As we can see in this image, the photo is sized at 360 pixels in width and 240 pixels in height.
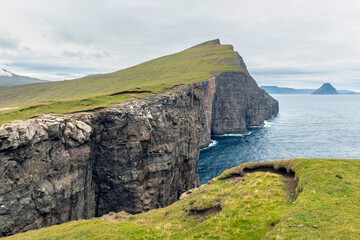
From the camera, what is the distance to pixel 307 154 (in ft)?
330

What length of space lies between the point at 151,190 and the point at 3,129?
35.6m

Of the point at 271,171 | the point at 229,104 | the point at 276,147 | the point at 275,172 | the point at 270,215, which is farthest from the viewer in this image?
the point at 229,104

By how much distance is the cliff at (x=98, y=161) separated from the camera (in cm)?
3609

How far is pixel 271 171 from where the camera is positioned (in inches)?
1465

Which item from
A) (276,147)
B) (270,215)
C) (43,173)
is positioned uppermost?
(270,215)

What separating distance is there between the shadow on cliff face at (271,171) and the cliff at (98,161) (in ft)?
84.2

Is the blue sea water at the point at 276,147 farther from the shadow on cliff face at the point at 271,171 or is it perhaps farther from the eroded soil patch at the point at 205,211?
the eroded soil patch at the point at 205,211

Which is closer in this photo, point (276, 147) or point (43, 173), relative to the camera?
point (43, 173)

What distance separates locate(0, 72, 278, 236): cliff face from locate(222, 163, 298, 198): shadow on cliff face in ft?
84.4

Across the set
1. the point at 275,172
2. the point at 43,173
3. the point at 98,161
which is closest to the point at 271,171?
the point at 275,172

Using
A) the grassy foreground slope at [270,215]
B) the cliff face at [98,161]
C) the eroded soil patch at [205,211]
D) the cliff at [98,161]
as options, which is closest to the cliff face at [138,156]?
the cliff face at [98,161]

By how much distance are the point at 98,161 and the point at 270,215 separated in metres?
43.3

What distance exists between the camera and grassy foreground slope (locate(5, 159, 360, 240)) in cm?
1800

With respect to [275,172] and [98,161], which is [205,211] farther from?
[98,161]
